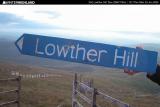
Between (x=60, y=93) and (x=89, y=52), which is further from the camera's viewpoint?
(x=60, y=93)

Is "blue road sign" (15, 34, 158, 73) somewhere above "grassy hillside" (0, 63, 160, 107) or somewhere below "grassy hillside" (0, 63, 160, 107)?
above

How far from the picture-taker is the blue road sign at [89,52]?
3984 millimetres

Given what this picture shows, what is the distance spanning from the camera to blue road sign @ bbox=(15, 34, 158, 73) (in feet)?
13.1

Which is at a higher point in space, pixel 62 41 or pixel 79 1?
pixel 79 1

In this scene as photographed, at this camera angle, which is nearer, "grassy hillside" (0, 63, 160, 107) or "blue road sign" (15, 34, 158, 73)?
"blue road sign" (15, 34, 158, 73)

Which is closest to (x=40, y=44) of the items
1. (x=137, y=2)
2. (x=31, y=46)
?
(x=31, y=46)

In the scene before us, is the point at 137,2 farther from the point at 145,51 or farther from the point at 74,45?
the point at 74,45

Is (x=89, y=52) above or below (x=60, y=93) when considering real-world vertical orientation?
above

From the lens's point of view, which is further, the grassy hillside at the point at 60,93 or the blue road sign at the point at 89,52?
the grassy hillside at the point at 60,93

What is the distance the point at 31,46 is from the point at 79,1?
2.99 ft

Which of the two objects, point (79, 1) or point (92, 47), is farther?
point (79, 1)

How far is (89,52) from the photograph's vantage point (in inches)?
162

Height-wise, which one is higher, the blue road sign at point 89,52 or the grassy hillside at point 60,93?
the blue road sign at point 89,52

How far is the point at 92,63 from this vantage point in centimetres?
411
